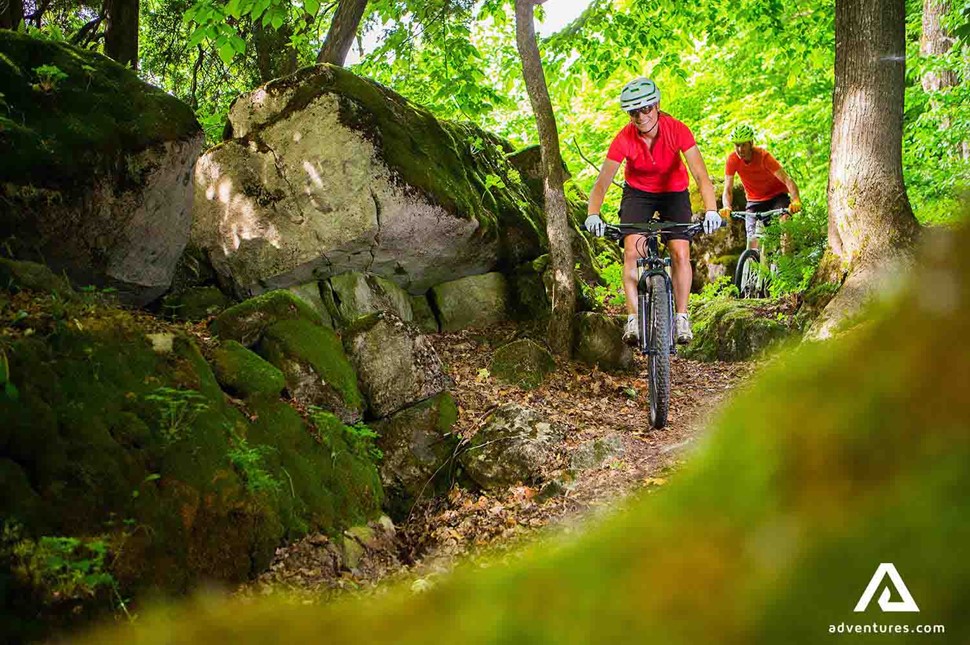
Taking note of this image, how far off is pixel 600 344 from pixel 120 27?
7.88 m

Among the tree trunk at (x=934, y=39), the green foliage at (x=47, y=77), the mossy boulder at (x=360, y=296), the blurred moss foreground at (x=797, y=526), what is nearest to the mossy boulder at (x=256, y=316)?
the mossy boulder at (x=360, y=296)

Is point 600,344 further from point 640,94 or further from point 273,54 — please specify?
point 273,54

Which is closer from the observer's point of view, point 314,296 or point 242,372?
point 242,372

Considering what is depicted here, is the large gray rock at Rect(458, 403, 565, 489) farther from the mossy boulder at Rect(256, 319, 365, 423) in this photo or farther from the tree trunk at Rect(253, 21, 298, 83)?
the tree trunk at Rect(253, 21, 298, 83)

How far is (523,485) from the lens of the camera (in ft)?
19.7

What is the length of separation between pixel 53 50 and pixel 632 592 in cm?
749

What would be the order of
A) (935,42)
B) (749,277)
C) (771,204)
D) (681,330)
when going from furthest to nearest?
1. (935,42)
2. (749,277)
3. (771,204)
4. (681,330)

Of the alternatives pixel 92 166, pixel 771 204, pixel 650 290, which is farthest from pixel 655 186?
pixel 771 204

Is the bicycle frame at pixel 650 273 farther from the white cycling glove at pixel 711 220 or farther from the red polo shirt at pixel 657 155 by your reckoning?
the red polo shirt at pixel 657 155

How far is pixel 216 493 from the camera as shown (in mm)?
3859

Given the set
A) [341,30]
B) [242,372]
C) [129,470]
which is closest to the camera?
[129,470]

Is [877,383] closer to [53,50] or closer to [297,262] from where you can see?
[53,50]

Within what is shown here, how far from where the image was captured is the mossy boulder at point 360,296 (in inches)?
340

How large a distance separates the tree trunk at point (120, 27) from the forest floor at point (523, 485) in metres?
6.06
